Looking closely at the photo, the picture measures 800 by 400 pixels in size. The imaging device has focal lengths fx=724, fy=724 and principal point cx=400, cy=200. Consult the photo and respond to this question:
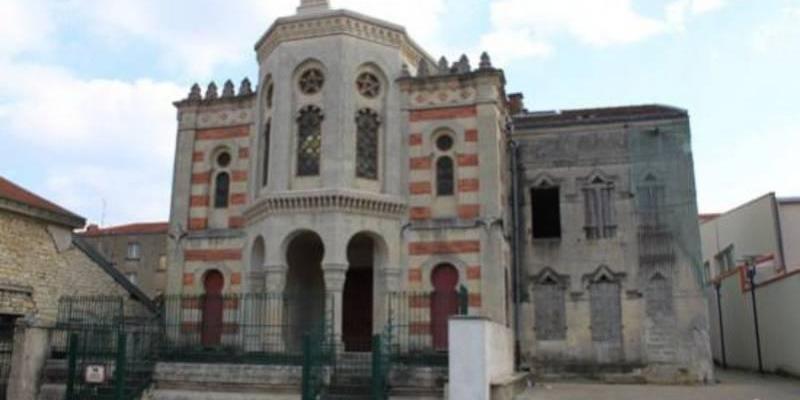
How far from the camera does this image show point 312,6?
22.8 meters

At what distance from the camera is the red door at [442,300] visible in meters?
20.3

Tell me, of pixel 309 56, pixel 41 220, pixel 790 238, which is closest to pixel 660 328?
pixel 790 238

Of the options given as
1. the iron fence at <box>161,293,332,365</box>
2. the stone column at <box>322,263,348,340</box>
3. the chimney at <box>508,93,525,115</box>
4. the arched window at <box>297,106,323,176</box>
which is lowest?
the iron fence at <box>161,293,332,365</box>

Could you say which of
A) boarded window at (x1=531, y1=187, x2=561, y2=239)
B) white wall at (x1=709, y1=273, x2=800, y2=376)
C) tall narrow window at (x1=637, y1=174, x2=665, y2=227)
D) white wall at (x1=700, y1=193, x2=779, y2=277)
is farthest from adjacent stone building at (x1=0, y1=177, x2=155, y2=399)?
white wall at (x1=700, y1=193, x2=779, y2=277)

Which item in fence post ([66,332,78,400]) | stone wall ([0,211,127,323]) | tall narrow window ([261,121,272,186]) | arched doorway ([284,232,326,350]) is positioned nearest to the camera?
fence post ([66,332,78,400])

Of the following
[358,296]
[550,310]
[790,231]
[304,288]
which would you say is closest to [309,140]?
[304,288]

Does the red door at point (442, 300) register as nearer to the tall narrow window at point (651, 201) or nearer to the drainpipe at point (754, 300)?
the tall narrow window at point (651, 201)

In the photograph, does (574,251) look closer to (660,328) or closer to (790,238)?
(660,328)

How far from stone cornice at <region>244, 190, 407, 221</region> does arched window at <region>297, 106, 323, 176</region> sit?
968 millimetres

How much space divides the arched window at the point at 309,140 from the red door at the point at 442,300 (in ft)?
15.5

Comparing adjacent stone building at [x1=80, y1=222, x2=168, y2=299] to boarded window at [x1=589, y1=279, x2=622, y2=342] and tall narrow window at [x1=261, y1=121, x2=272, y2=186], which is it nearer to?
tall narrow window at [x1=261, y1=121, x2=272, y2=186]

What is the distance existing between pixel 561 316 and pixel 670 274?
3.55 metres

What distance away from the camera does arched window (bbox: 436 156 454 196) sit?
21.5 meters

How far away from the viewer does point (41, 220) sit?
19203 mm
